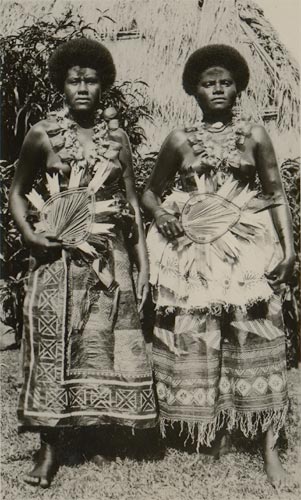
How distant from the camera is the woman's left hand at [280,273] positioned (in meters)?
3.20

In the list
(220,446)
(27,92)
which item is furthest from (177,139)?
(220,446)

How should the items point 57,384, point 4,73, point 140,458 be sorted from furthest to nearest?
point 4,73, point 140,458, point 57,384

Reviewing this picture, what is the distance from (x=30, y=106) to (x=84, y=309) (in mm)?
1450

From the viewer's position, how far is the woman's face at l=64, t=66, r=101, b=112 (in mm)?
3068

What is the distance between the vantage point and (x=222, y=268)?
319 centimetres

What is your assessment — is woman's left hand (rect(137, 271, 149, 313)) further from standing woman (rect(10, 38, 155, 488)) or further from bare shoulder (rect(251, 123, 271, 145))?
bare shoulder (rect(251, 123, 271, 145))

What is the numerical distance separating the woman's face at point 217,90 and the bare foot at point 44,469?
74.6 inches

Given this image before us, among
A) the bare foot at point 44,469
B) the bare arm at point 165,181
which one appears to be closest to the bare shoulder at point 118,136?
the bare arm at point 165,181

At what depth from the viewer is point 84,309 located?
3.09 meters

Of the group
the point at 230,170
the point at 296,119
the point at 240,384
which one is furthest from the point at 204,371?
the point at 296,119

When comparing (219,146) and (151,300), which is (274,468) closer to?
(151,300)

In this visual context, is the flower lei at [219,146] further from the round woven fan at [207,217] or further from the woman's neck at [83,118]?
the woman's neck at [83,118]

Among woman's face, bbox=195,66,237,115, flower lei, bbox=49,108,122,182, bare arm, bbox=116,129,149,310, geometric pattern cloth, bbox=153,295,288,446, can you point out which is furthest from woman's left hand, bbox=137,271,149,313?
woman's face, bbox=195,66,237,115

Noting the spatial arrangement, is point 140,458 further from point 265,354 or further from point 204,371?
point 265,354
